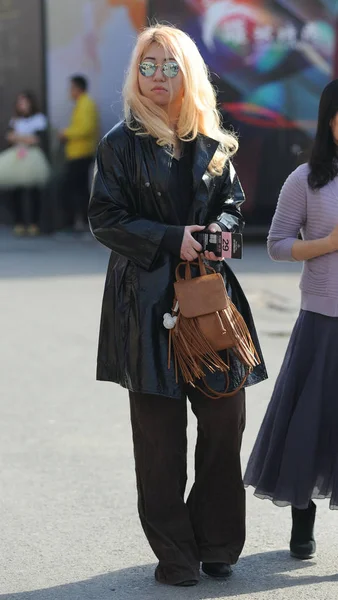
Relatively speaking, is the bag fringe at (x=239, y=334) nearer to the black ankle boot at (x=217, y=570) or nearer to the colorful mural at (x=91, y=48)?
the black ankle boot at (x=217, y=570)

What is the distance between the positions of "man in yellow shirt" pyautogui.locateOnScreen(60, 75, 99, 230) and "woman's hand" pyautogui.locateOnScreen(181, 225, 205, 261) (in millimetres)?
10340

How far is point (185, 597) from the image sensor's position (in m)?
3.86

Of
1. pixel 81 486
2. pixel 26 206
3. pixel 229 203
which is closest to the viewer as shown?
pixel 229 203

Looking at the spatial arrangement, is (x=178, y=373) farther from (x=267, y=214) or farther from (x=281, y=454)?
(x=267, y=214)

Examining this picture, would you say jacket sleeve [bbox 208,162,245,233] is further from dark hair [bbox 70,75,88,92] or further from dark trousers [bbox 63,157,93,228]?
dark trousers [bbox 63,157,93,228]

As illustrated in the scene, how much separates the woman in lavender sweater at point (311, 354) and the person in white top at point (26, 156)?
34.1 feet

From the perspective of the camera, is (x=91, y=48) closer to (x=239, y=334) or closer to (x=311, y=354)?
(x=311, y=354)

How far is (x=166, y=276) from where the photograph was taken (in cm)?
387

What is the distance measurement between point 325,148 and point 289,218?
28 cm

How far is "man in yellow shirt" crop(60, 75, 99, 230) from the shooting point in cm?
1393

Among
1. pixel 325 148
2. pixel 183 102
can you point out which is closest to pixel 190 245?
pixel 183 102

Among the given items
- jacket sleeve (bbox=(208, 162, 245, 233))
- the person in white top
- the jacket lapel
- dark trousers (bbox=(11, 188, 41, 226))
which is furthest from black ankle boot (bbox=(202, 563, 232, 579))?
dark trousers (bbox=(11, 188, 41, 226))

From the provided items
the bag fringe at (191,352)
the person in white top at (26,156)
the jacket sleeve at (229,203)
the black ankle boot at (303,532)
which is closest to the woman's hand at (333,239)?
the jacket sleeve at (229,203)

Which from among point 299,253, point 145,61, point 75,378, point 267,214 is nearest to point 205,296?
point 299,253
